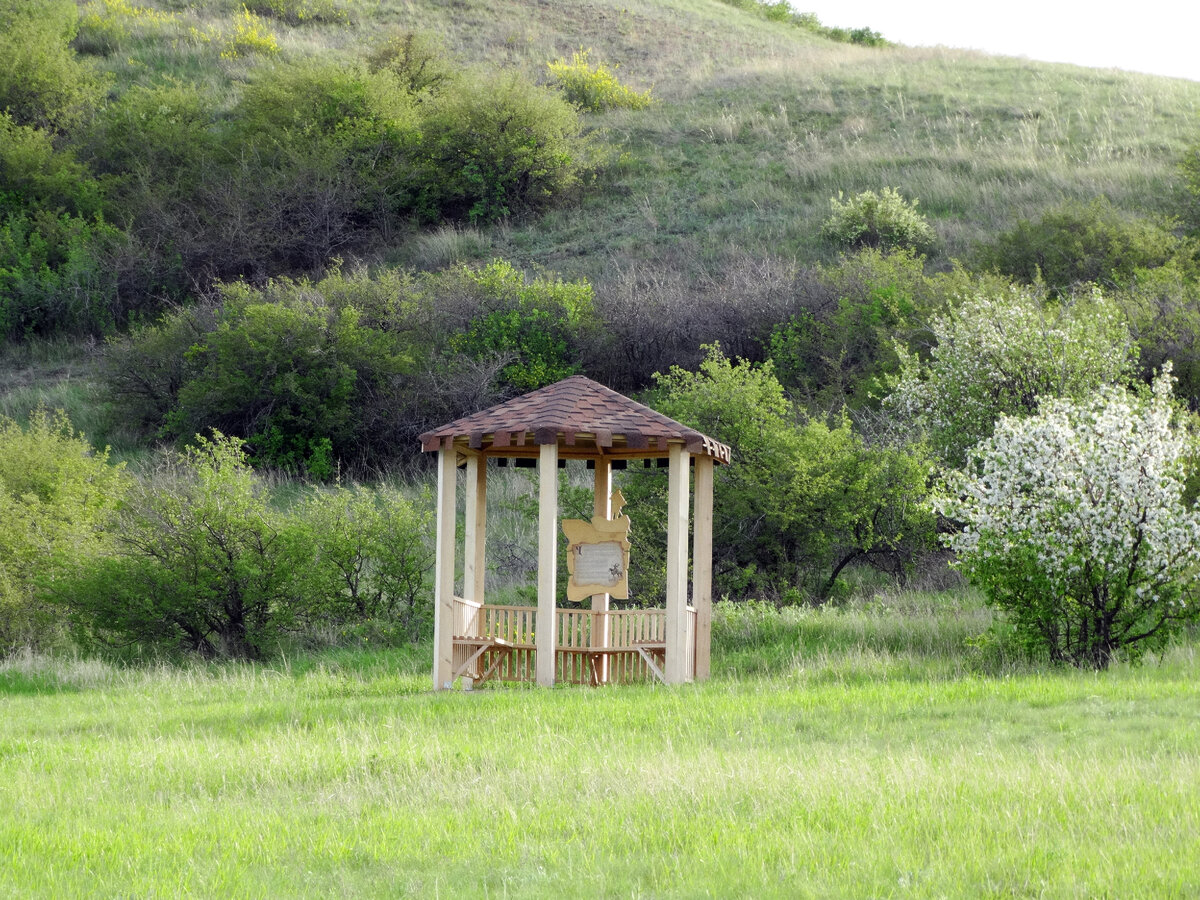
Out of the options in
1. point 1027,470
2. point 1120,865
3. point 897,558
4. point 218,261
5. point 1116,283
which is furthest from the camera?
point 218,261

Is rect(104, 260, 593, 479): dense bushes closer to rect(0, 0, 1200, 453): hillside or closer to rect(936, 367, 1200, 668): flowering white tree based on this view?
rect(0, 0, 1200, 453): hillside

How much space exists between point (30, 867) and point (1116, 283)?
79.6 ft

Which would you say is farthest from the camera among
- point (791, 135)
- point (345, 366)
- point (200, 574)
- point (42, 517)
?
point (791, 135)

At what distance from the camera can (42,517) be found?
1939cm

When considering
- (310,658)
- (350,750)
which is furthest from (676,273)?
(350,750)

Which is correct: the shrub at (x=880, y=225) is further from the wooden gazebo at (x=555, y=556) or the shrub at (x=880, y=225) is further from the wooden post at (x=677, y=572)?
the wooden post at (x=677, y=572)

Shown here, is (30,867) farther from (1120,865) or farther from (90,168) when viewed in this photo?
(90,168)

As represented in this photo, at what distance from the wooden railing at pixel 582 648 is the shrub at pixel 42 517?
23.7ft

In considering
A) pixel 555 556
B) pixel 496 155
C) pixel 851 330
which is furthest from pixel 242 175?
pixel 555 556

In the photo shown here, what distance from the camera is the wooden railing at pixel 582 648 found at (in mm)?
13547

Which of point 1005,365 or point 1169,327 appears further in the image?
point 1169,327

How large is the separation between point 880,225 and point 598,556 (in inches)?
859

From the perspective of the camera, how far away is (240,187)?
39344 millimetres

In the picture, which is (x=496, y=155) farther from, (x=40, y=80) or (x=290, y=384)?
(x=40, y=80)
